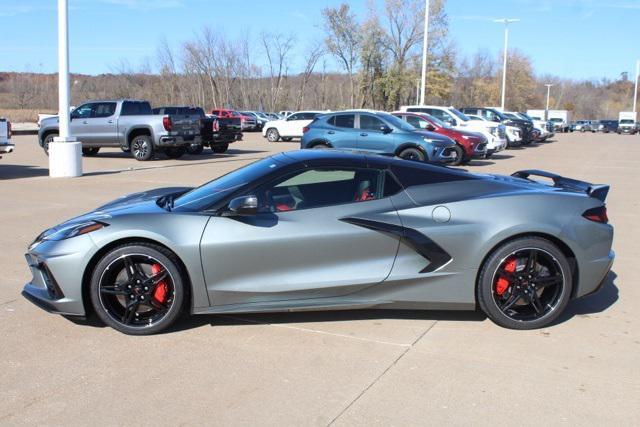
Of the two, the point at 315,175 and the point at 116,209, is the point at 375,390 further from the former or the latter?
the point at 116,209

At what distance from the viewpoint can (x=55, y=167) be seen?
47.8 ft

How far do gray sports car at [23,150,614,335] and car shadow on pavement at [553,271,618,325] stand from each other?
39 cm

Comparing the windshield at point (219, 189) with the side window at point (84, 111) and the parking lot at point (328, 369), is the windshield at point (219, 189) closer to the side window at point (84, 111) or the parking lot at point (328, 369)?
the parking lot at point (328, 369)

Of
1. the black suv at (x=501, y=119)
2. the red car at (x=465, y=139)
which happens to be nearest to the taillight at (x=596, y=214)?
the red car at (x=465, y=139)

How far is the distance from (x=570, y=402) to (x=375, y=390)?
1.13 m

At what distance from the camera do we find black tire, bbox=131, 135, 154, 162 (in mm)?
19734

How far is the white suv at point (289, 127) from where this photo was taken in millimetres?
32719

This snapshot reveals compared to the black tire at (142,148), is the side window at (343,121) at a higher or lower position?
higher

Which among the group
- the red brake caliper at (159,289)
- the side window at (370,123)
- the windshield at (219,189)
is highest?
the side window at (370,123)

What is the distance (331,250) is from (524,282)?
150 centimetres

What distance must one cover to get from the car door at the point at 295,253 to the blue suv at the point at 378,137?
12263mm

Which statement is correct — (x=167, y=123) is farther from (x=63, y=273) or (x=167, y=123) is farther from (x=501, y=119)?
(x=501, y=119)

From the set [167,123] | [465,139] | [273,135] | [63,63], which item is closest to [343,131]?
[465,139]

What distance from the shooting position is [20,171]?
53.1ft
